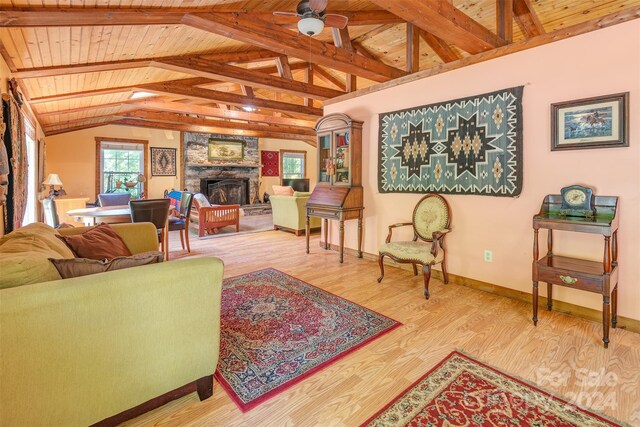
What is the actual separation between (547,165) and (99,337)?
3443 millimetres

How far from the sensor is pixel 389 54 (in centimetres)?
541

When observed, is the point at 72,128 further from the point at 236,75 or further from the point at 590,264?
the point at 590,264

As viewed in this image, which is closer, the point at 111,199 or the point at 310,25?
the point at 310,25

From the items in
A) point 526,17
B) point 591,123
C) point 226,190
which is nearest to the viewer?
point 591,123

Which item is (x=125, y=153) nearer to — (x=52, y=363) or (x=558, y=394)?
(x=52, y=363)

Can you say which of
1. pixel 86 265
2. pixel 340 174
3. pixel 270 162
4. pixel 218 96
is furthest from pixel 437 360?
pixel 270 162

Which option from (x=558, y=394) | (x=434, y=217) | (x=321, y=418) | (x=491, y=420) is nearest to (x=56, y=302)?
(x=321, y=418)

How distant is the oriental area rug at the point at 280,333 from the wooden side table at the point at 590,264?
1.24 meters

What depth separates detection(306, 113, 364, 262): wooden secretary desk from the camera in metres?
4.42

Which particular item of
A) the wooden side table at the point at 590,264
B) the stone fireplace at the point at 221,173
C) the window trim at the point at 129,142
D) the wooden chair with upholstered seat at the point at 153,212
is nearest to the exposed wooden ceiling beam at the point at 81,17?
the wooden chair with upholstered seat at the point at 153,212

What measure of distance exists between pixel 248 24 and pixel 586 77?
298 cm

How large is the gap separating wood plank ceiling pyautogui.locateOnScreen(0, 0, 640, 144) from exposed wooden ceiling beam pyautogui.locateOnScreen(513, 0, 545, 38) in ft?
0.04

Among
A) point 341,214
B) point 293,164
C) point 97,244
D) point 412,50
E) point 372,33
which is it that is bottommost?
point 97,244

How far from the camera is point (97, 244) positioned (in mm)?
2225
